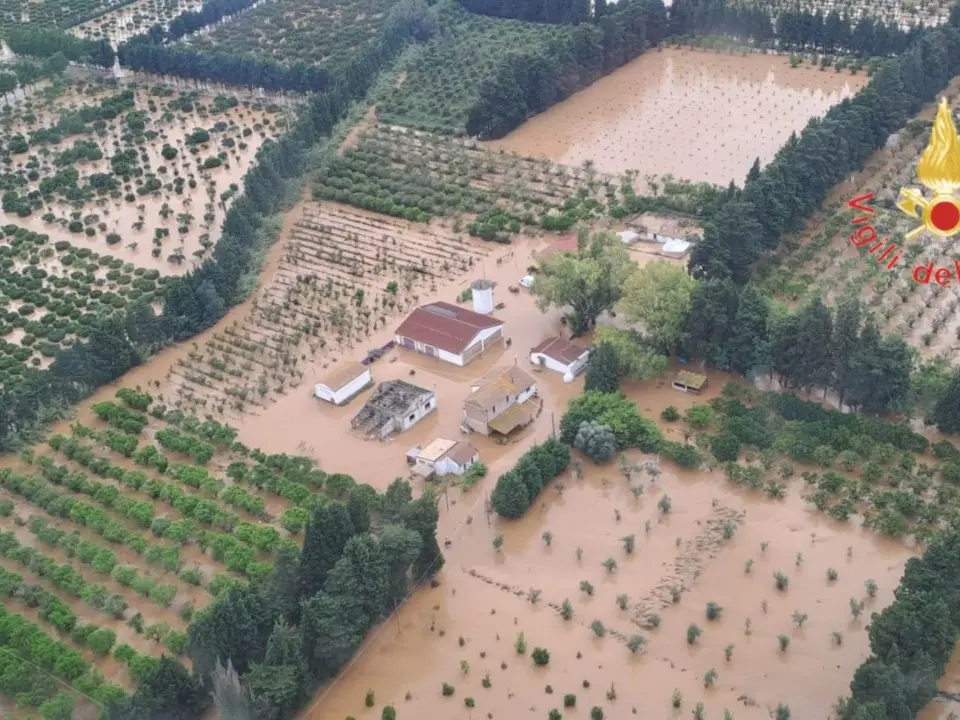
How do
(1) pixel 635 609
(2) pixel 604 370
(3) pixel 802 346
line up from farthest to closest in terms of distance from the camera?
(2) pixel 604 370, (3) pixel 802 346, (1) pixel 635 609

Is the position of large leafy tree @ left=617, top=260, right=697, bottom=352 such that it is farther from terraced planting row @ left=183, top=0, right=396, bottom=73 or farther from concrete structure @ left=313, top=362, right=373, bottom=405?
terraced planting row @ left=183, top=0, right=396, bottom=73

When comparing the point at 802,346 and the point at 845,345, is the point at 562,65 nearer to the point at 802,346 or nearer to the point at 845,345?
the point at 802,346

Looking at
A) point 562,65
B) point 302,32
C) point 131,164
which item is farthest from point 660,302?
point 302,32

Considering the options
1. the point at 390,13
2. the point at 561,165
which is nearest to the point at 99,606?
the point at 561,165

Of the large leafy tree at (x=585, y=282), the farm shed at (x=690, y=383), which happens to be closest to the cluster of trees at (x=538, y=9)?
the large leafy tree at (x=585, y=282)

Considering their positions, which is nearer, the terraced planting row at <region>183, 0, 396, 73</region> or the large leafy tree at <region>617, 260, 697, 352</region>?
the large leafy tree at <region>617, 260, 697, 352</region>

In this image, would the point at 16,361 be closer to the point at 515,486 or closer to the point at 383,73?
the point at 515,486

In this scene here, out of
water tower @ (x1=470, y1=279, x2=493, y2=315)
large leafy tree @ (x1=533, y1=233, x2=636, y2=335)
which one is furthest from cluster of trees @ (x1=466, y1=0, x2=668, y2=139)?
large leafy tree @ (x1=533, y1=233, x2=636, y2=335)
